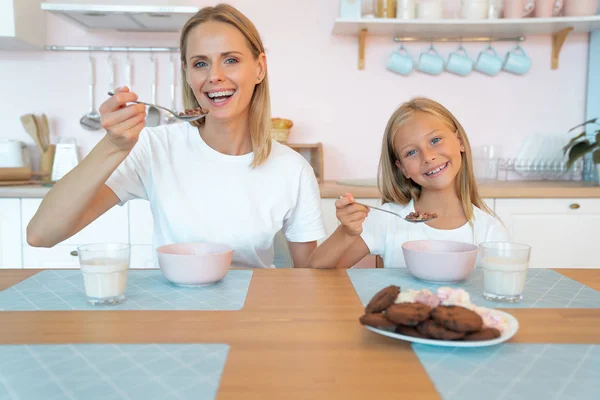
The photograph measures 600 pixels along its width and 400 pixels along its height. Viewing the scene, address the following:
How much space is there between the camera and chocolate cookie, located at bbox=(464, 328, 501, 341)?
64 centimetres

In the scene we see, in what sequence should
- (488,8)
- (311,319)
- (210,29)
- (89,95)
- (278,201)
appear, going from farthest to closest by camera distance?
(89,95) < (488,8) < (278,201) < (210,29) < (311,319)

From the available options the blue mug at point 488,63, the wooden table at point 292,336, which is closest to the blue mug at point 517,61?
the blue mug at point 488,63

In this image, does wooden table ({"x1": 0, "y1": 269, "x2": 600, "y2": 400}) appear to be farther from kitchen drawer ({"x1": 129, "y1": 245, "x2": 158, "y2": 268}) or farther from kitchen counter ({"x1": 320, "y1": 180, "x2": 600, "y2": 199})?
kitchen drawer ({"x1": 129, "y1": 245, "x2": 158, "y2": 268})

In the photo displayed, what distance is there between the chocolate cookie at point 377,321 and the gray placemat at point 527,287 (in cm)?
18

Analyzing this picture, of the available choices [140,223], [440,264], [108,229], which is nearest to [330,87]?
[140,223]

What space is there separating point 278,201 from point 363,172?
1.39 metres

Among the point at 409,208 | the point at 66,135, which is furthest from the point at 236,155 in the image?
the point at 66,135

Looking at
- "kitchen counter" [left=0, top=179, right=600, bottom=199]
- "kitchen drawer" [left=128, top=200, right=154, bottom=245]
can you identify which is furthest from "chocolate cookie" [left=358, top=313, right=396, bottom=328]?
"kitchen drawer" [left=128, top=200, right=154, bottom=245]

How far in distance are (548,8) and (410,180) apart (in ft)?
4.91

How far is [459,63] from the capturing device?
2.60 metres

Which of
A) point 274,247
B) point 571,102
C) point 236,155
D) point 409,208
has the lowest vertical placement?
point 274,247

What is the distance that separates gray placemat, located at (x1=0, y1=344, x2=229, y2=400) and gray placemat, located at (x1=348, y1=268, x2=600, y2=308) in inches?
13.6

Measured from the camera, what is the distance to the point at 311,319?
782 mm

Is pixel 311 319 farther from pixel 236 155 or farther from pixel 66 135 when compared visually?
pixel 66 135
